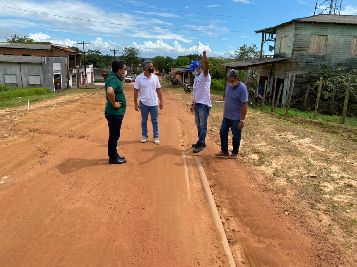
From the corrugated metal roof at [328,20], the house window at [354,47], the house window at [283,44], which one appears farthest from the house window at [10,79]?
the house window at [354,47]

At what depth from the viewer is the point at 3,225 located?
12.9ft

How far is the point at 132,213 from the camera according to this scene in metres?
4.38

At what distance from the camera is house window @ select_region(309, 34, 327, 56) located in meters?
24.3

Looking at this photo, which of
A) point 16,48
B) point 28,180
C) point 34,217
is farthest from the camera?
point 16,48

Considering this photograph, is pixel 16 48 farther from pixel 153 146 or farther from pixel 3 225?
pixel 3 225

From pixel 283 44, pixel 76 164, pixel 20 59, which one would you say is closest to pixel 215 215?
pixel 76 164

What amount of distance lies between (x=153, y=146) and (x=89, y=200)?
3229mm

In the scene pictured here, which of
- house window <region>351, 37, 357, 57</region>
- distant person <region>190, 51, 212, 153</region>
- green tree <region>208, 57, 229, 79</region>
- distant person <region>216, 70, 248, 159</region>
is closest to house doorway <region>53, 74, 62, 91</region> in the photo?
green tree <region>208, 57, 229, 79</region>

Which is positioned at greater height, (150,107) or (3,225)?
(150,107)

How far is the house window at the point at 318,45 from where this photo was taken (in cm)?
2427

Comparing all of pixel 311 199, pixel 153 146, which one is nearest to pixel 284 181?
pixel 311 199

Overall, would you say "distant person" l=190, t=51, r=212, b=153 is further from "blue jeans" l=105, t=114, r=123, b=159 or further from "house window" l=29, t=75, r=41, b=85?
"house window" l=29, t=75, r=41, b=85

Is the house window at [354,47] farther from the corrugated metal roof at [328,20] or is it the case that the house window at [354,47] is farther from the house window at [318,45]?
the house window at [318,45]

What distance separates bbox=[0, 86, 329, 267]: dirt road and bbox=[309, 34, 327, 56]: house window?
2005 centimetres
